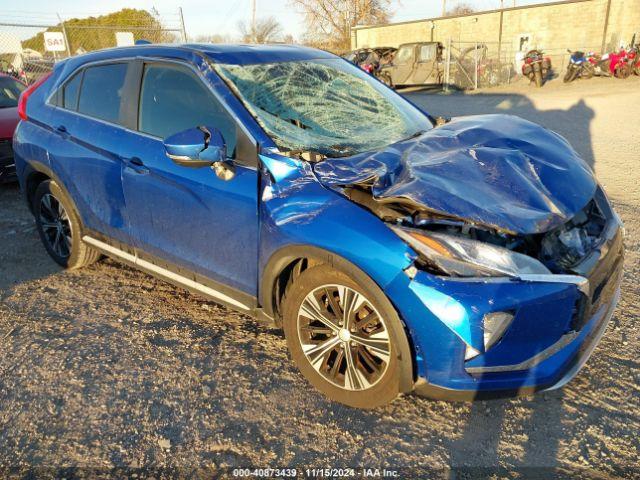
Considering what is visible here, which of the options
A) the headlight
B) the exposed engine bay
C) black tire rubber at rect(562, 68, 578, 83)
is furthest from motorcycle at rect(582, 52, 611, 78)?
the headlight

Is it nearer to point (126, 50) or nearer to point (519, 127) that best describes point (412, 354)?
point (519, 127)

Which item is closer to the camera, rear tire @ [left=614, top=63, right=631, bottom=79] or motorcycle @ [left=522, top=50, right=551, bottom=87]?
rear tire @ [left=614, top=63, right=631, bottom=79]

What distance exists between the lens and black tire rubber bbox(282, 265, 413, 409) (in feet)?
7.51

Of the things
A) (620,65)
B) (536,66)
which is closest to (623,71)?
(620,65)

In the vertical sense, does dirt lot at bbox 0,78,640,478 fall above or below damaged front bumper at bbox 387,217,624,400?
below

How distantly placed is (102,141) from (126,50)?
0.70 meters

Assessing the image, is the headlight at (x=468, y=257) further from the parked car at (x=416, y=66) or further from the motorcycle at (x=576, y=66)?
the motorcycle at (x=576, y=66)

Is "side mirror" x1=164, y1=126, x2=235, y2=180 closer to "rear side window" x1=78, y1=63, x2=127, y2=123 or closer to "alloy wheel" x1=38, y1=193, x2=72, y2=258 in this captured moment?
"rear side window" x1=78, y1=63, x2=127, y2=123

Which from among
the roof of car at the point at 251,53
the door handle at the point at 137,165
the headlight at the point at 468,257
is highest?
the roof of car at the point at 251,53

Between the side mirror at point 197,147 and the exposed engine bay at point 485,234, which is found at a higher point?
the side mirror at point 197,147

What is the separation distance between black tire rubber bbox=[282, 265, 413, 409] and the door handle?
131 cm

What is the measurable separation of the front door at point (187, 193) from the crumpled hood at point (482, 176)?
0.59 metres

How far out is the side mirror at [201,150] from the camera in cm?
274

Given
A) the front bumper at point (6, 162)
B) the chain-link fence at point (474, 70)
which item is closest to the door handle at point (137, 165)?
the front bumper at point (6, 162)
